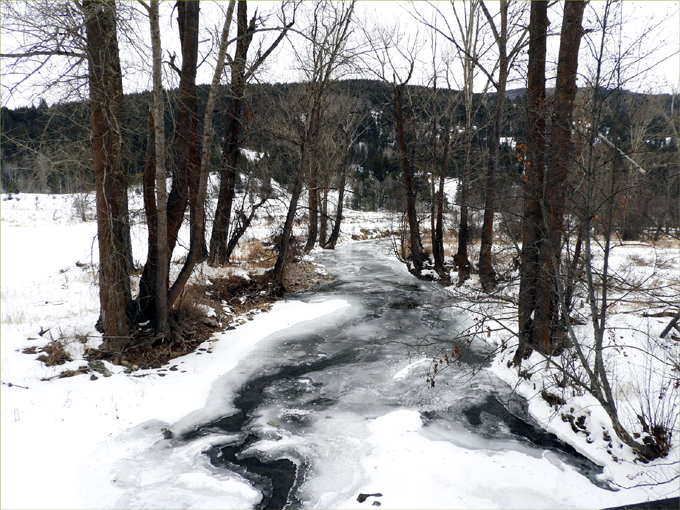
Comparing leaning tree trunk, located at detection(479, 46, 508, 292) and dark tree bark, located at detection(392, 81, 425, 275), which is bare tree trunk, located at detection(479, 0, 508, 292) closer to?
leaning tree trunk, located at detection(479, 46, 508, 292)

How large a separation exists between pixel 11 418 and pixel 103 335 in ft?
6.78

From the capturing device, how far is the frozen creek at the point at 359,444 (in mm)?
3949

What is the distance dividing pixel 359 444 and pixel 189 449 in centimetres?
201

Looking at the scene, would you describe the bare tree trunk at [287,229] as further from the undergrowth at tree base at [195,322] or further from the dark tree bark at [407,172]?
the dark tree bark at [407,172]

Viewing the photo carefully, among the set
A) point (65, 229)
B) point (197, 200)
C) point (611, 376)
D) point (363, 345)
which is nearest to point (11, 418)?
point (197, 200)

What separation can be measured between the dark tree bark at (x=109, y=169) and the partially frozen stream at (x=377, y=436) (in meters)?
2.14

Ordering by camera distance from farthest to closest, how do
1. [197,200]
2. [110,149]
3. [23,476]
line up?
[197,200] < [110,149] < [23,476]

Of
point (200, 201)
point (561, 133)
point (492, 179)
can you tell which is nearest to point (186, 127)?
point (200, 201)

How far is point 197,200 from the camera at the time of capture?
781cm

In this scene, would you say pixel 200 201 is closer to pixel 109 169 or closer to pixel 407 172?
pixel 109 169

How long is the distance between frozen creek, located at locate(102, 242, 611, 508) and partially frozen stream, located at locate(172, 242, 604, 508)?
16 mm

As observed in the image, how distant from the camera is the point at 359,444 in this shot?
480 cm

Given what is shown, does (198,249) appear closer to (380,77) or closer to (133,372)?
(133,372)

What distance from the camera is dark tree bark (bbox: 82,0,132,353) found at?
19.2 ft
